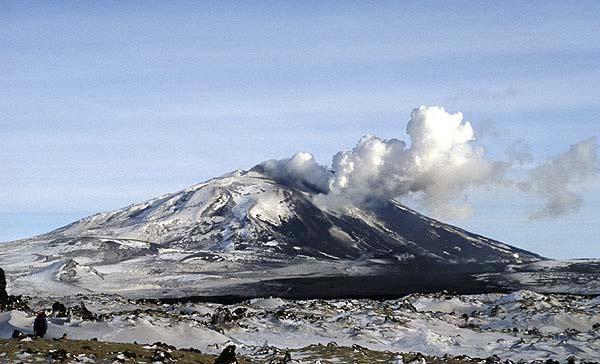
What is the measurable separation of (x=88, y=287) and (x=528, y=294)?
126 m

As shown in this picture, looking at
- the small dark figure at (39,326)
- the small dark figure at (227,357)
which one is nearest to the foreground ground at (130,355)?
the small dark figure at (227,357)

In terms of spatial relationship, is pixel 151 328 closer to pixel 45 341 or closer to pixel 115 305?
pixel 45 341

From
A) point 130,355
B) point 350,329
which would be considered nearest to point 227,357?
point 130,355

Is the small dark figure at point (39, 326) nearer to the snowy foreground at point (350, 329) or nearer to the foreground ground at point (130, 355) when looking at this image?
the foreground ground at point (130, 355)

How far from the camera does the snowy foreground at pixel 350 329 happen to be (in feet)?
148

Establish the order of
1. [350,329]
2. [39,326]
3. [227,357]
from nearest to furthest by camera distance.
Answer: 1. [227,357]
2. [39,326]
3. [350,329]

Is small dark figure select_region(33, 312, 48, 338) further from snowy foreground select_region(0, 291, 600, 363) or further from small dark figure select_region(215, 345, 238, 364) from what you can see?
small dark figure select_region(215, 345, 238, 364)

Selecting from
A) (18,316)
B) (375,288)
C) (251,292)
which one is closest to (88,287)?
(251,292)

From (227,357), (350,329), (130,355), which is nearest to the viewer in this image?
(130,355)

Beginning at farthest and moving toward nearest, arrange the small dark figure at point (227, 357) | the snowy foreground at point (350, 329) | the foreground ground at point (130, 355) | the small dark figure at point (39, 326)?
the snowy foreground at point (350, 329), the small dark figure at point (39, 326), the small dark figure at point (227, 357), the foreground ground at point (130, 355)

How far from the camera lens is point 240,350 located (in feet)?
134

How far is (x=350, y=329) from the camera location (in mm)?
56875

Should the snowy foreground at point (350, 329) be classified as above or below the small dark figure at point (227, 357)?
below

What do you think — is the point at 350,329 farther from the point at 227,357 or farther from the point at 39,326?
the point at 227,357
